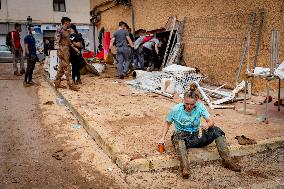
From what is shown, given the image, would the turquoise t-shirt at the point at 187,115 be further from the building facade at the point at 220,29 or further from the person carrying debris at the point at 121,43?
the person carrying debris at the point at 121,43

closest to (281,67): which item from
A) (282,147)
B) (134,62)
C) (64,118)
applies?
(282,147)

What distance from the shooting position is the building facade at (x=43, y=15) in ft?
96.5

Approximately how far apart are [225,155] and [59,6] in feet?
102

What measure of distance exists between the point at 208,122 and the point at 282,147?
4.93ft

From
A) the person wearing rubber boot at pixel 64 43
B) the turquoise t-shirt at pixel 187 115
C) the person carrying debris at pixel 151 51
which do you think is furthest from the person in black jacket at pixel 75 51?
the turquoise t-shirt at pixel 187 115

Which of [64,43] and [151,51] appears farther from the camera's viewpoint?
[151,51]

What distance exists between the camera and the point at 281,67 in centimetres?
529

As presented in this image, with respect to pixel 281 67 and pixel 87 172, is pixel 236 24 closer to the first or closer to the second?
pixel 281 67

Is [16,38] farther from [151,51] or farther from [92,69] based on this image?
[151,51]

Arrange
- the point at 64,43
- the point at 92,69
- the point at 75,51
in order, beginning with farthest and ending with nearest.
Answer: the point at 92,69 → the point at 75,51 → the point at 64,43

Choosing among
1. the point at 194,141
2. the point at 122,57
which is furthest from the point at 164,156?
the point at 122,57

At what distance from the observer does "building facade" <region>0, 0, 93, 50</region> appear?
29406mm

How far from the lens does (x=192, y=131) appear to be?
4180 mm

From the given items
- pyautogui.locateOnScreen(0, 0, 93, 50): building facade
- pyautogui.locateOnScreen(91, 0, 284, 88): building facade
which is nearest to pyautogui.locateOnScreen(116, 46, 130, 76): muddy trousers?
pyautogui.locateOnScreen(91, 0, 284, 88): building facade
